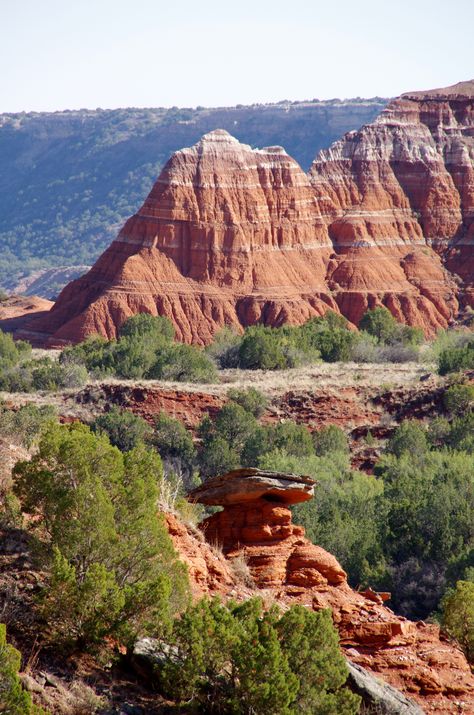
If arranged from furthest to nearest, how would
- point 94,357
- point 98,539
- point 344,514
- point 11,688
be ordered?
point 94,357 < point 344,514 < point 98,539 < point 11,688

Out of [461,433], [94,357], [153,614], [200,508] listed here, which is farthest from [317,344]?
[153,614]

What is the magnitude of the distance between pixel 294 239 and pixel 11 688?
8462cm

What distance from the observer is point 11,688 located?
1481cm

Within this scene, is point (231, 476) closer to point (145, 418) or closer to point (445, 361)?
point (145, 418)

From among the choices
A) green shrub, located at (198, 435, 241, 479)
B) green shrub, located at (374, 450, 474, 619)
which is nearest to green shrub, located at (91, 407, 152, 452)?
green shrub, located at (198, 435, 241, 479)

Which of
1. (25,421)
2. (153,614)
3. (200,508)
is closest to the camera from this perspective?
(153,614)

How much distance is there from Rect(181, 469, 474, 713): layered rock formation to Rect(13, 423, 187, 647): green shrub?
150cm

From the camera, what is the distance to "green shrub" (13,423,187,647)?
56.3 ft

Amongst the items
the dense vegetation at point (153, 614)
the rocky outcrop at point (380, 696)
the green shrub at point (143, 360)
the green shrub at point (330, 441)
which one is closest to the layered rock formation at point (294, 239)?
the green shrub at point (143, 360)

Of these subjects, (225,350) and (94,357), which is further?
(225,350)

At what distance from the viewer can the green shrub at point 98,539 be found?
1717 cm

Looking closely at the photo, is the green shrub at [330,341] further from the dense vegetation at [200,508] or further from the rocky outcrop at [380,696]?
the rocky outcrop at [380,696]

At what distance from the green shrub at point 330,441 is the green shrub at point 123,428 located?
6.72 m

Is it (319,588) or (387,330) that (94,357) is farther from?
(319,588)
